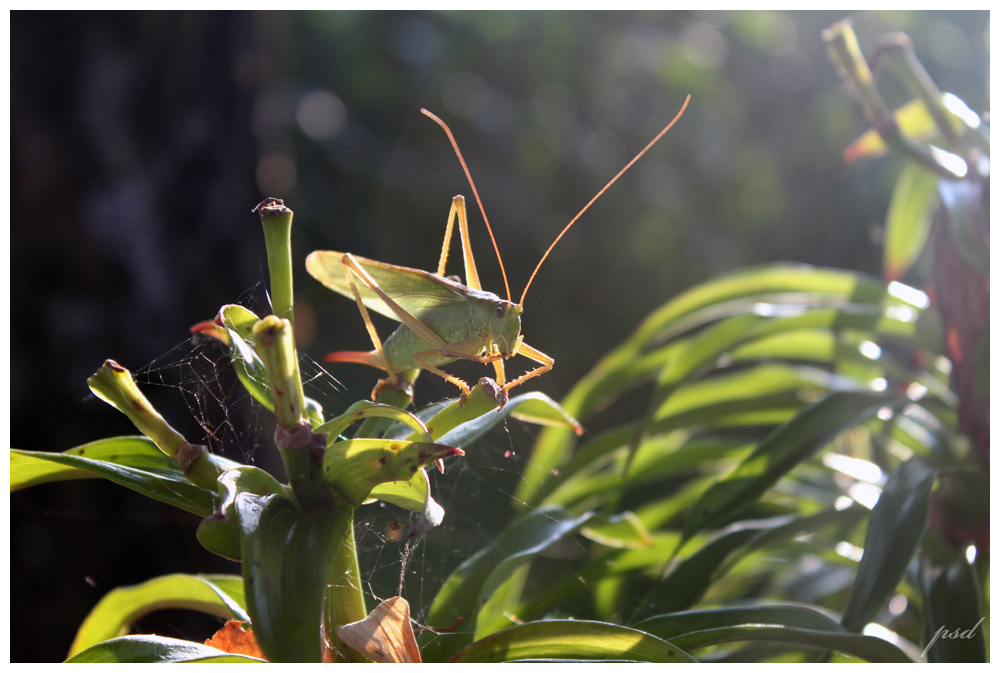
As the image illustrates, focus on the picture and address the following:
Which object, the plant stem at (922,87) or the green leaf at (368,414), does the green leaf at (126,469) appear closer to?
the green leaf at (368,414)

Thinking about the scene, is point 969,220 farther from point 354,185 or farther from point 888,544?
point 354,185

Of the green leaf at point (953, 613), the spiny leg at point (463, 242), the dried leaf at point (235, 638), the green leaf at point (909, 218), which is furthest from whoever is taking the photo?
the green leaf at point (909, 218)

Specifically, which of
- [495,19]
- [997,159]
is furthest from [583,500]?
[495,19]

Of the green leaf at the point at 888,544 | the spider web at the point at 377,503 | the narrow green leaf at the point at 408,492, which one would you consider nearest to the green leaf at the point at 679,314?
the spider web at the point at 377,503

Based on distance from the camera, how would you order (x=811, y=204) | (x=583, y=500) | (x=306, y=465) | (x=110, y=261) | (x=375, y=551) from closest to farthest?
1. (x=306, y=465)
2. (x=375, y=551)
3. (x=583, y=500)
4. (x=110, y=261)
5. (x=811, y=204)
